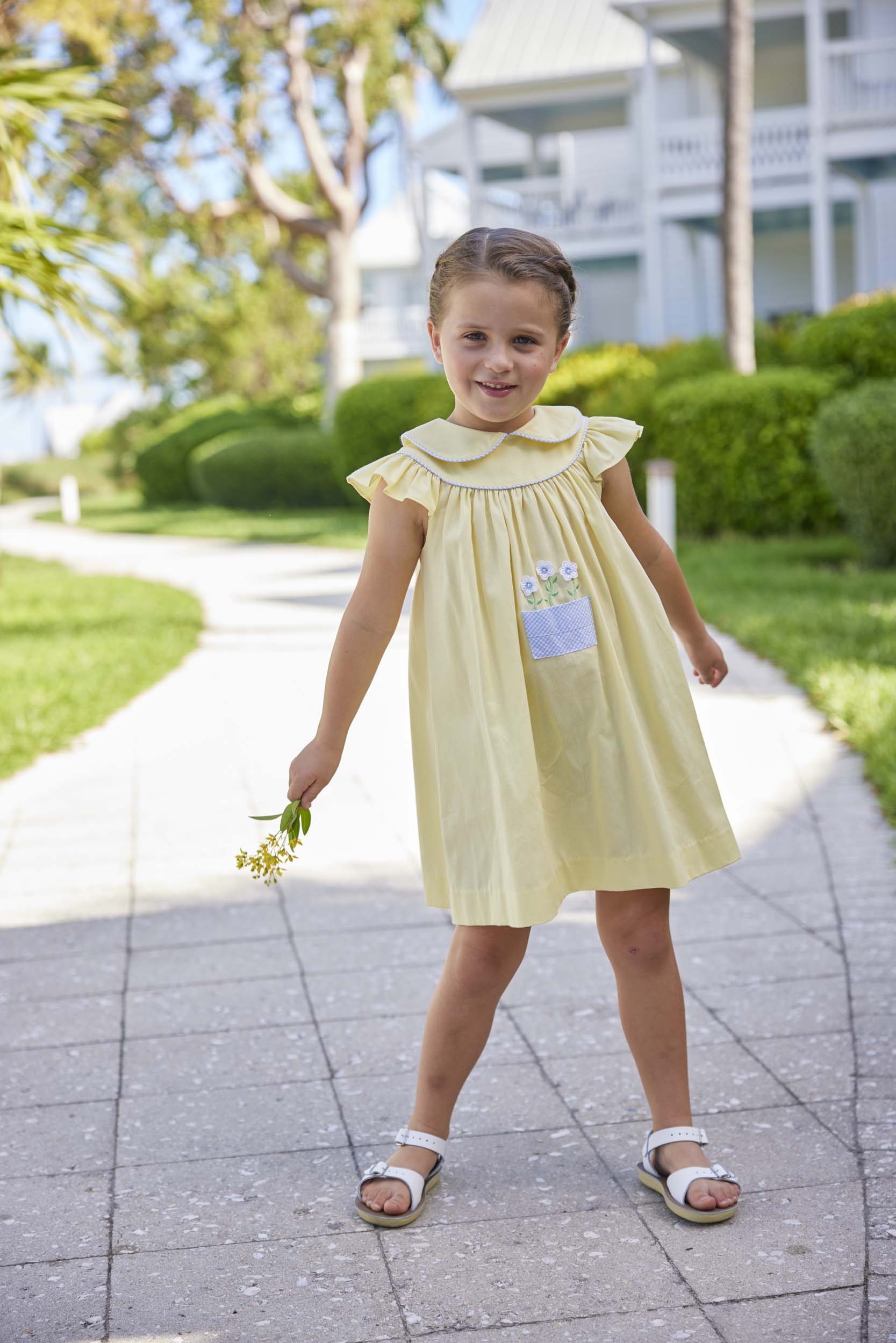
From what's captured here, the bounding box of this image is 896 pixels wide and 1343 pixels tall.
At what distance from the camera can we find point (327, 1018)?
10.6ft

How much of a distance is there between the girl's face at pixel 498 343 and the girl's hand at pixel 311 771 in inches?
22.9

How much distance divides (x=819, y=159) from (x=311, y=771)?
18.0m

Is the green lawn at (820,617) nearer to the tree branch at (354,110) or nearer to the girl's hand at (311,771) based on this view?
the girl's hand at (311,771)

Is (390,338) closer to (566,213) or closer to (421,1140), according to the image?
(566,213)

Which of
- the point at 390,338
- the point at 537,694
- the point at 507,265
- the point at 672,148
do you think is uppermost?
the point at 507,265

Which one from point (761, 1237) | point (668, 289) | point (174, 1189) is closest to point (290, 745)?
point (174, 1189)

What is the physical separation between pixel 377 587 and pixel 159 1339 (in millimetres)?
1115

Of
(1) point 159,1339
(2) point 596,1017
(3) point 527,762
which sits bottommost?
(2) point 596,1017

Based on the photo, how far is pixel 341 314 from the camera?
2456cm

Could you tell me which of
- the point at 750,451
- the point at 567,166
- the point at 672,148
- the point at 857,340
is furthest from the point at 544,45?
the point at 750,451

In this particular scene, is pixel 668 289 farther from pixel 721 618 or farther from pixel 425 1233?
pixel 425 1233

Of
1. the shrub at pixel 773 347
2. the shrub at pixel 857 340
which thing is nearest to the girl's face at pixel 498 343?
the shrub at pixel 857 340

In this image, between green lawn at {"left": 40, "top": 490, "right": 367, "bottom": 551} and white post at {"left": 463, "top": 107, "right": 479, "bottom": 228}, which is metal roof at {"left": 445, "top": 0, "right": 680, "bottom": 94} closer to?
white post at {"left": 463, "top": 107, "right": 479, "bottom": 228}

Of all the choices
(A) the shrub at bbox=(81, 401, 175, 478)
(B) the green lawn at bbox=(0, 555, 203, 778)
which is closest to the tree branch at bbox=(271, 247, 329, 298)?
(A) the shrub at bbox=(81, 401, 175, 478)
